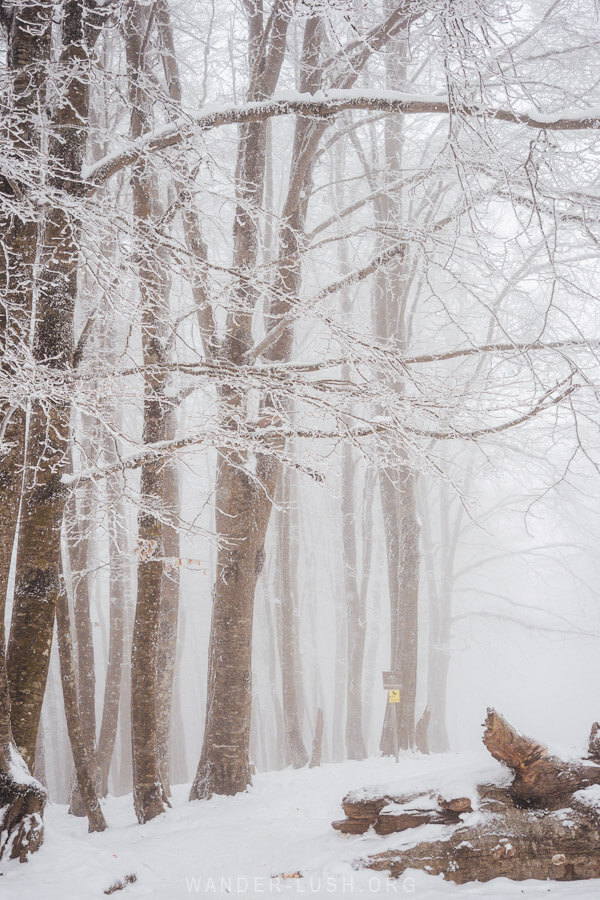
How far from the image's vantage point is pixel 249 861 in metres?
4.46

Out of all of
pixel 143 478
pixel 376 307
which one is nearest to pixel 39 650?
pixel 143 478

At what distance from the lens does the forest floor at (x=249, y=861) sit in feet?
12.1

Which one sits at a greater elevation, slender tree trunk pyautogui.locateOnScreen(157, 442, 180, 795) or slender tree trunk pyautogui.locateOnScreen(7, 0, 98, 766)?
slender tree trunk pyautogui.locateOnScreen(7, 0, 98, 766)

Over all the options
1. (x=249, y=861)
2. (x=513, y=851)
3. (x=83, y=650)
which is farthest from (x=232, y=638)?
(x=513, y=851)

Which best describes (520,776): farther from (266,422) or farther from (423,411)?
(266,422)

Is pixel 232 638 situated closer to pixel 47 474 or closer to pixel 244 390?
pixel 47 474

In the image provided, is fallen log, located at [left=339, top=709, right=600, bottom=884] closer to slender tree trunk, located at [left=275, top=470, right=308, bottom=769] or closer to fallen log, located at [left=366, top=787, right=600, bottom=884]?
fallen log, located at [left=366, top=787, right=600, bottom=884]

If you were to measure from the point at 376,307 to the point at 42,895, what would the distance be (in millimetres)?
10271

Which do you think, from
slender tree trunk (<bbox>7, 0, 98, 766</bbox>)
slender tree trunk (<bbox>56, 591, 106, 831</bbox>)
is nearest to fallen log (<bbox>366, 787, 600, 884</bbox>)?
slender tree trunk (<bbox>7, 0, 98, 766</bbox>)

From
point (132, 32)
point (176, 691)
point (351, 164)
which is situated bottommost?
point (176, 691)

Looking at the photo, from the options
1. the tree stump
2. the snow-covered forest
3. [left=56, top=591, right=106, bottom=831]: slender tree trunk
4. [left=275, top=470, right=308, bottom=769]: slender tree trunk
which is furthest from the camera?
[left=275, top=470, right=308, bottom=769]: slender tree trunk

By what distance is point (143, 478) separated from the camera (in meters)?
6.63

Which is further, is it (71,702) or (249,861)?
(71,702)

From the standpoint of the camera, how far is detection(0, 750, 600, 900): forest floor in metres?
3.69
